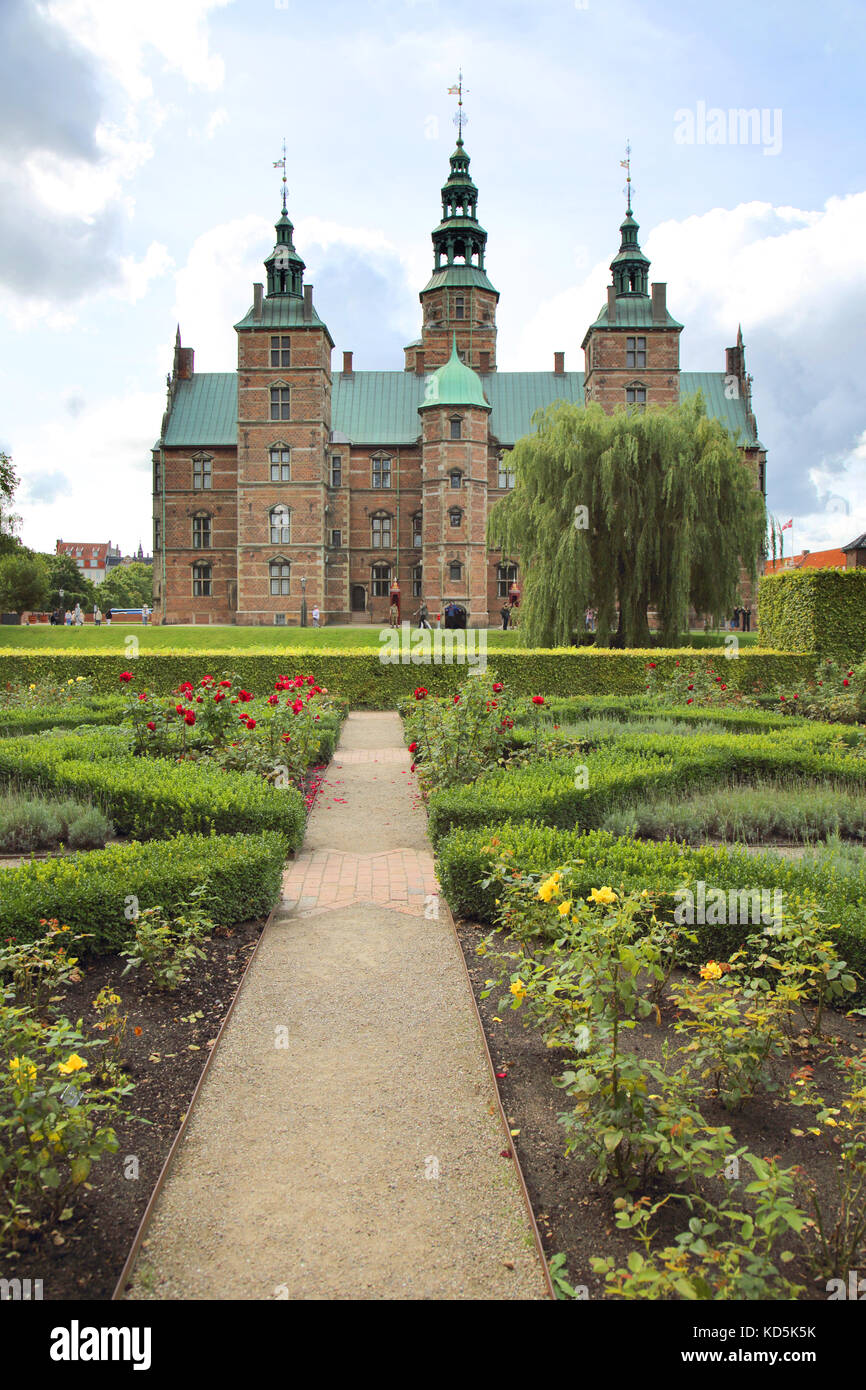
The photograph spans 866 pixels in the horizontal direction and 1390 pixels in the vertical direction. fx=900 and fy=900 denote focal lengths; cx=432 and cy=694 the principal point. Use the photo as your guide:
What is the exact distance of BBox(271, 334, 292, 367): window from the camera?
38781mm

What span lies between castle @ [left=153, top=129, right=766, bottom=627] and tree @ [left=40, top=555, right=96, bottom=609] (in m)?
30.1

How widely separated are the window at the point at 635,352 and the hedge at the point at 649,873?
38364 millimetres

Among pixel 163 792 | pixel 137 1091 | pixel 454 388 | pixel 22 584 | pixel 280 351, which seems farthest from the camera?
pixel 22 584

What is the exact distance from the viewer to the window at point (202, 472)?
42.9 meters

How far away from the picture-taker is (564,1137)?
3.25 meters

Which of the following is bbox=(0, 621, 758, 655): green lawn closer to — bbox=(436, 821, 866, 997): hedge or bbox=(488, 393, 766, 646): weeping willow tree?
bbox=(488, 393, 766, 646): weeping willow tree

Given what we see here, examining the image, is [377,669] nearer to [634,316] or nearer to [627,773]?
[627,773]

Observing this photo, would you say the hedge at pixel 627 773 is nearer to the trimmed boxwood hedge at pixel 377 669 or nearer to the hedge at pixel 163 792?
the hedge at pixel 163 792

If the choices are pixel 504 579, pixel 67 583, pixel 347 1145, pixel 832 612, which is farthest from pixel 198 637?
pixel 67 583

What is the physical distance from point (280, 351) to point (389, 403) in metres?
7.92

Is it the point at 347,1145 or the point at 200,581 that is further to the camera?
the point at 200,581

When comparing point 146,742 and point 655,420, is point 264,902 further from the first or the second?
point 655,420
